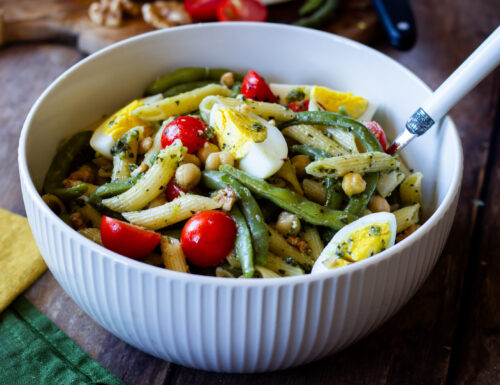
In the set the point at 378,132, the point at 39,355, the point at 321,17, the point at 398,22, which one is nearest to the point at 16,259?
the point at 39,355

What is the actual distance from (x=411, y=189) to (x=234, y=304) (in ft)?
2.62

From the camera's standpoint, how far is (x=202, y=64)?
2.37 metres

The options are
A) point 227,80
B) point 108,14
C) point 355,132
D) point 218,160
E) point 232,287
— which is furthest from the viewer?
point 108,14

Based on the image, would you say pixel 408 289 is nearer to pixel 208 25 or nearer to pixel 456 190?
pixel 456 190

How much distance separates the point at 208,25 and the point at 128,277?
1.20 meters

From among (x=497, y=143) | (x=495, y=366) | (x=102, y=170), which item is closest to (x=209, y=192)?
(x=102, y=170)

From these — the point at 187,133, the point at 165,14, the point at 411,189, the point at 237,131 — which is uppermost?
the point at 411,189

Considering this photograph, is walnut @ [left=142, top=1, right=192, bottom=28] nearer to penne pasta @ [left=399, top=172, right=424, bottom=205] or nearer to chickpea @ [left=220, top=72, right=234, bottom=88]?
chickpea @ [left=220, top=72, right=234, bottom=88]

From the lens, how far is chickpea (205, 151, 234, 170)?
1.79 metres

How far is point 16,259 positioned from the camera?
6.77ft

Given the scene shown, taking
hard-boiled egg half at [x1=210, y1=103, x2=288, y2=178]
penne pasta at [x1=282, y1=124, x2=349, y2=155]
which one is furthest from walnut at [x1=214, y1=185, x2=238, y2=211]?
penne pasta at [x1=282, y1=124, x2=349, y2=155]

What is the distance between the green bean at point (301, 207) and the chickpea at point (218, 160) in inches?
3.9

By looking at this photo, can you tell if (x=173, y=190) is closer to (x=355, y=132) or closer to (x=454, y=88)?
(x=355, y=132)

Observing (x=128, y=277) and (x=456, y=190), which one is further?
(x=456, y=190)
